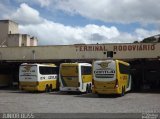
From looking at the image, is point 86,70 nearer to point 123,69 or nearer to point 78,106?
point 123,69

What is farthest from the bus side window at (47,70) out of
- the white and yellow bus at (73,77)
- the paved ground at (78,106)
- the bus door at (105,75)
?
the paved ground at (78,106)

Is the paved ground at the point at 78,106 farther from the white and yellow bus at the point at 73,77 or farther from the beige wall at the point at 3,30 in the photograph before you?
the beige wall at the point at 3,30

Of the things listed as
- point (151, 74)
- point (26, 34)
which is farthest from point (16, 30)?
point (151, 74)

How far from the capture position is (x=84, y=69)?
110 ft

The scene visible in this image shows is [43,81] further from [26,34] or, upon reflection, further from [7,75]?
[26,34]

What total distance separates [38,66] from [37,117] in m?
19.2

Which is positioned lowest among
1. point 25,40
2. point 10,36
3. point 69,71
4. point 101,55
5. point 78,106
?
point 78,106

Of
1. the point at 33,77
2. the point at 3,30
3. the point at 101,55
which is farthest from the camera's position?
the point at 3,30

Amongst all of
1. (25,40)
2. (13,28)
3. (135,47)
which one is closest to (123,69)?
(135,47)

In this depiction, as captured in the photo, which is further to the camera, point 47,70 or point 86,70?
point 47,70

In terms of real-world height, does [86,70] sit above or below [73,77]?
above

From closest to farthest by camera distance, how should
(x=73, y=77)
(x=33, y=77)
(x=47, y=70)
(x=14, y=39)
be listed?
(x=73, y=77) < (x=33, y=77) < (x=47, y=70) < (x=14, y=39)

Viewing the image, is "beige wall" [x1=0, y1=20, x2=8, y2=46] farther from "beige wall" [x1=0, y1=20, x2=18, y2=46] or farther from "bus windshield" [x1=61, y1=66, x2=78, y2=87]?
"bus windshield" [x1=61, y1=66, x2=78, y2=87]

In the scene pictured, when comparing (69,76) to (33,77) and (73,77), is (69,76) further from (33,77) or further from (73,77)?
(33,77)
